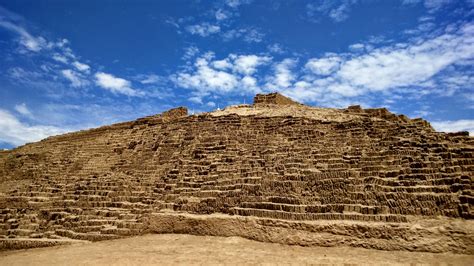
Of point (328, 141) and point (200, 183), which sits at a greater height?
point (328, 141)

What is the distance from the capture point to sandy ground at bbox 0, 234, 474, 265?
23.9 ft

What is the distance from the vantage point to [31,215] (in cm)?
1252

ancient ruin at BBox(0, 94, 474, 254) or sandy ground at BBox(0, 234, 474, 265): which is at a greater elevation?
ancient ruin at BBox(0, 94, 474, 254)

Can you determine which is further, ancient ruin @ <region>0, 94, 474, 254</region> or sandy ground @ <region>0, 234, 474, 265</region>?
ancient ruin @ <region>0, 94, 474, 254</region>

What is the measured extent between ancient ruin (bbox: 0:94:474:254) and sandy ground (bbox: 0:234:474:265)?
0.98ft

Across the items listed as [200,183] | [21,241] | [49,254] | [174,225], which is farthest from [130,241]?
[21,241]

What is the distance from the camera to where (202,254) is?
26.9 feet

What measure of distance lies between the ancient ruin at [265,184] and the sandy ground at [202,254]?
298 mm

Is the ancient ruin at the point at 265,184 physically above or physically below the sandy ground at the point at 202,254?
above

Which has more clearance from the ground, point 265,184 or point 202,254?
point 265,184

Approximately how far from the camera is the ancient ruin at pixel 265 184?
8398 mm

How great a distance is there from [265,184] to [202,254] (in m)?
3.12

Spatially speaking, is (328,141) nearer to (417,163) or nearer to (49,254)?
(417,163)

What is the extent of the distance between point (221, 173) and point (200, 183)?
2.41 ft
